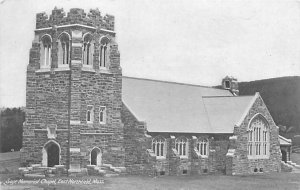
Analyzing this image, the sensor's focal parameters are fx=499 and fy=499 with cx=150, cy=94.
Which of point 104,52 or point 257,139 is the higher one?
point 104,52

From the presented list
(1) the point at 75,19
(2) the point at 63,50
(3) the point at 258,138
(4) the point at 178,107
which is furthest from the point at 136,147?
(3) the point at 258,138

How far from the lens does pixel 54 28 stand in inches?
1405

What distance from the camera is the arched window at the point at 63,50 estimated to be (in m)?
35.4

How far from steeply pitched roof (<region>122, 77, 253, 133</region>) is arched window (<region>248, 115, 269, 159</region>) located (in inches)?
60.3

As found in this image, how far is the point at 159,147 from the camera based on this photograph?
38781 millimetres

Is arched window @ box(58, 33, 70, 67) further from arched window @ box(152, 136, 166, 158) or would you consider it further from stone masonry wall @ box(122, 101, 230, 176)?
arched window @ box(152, 136, 166, 158)

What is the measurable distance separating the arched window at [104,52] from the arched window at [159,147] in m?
6.97

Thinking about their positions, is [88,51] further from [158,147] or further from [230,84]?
[230,84]

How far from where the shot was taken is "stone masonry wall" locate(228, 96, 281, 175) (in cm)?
4019

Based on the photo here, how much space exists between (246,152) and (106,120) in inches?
481

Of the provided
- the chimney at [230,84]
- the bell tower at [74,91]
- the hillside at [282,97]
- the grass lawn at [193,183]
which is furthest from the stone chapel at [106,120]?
the hillside at [282,97]

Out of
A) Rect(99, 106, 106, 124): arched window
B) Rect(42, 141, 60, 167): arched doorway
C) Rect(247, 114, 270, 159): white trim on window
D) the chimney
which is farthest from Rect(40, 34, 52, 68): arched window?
the chimney

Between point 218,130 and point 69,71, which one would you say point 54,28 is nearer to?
point 69,71

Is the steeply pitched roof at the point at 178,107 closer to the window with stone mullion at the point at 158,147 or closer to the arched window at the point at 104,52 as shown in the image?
the window with stone mullion at the point at 158,147
